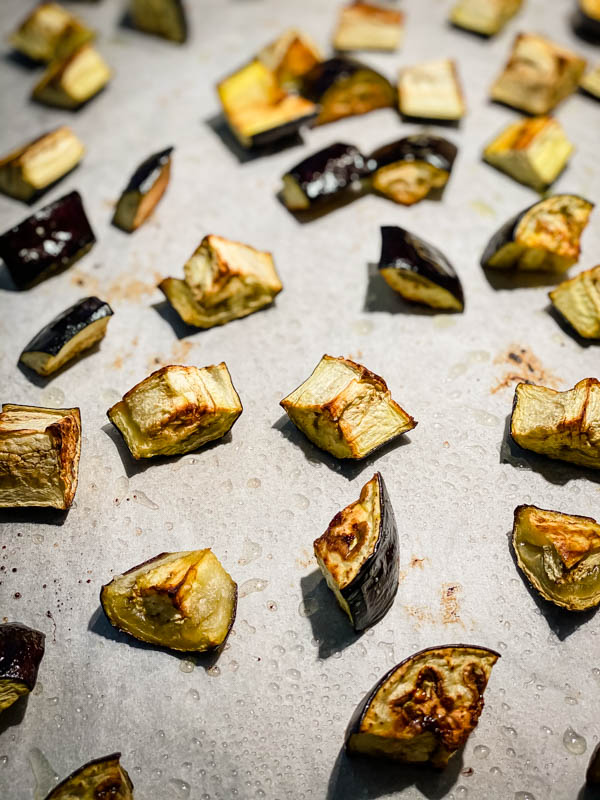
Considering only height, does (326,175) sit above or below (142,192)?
above

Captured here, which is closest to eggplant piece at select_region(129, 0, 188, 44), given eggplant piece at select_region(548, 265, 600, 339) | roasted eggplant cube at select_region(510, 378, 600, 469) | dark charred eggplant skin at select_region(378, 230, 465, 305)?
dark charred eggplant skin at select_region(378, 230, 465, 305)

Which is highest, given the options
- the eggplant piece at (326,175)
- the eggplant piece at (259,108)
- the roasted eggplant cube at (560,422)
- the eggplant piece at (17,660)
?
the eggplant piece at (259,108)

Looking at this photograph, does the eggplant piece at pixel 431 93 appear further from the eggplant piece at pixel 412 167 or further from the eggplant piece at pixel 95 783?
the eggplant piece at pixel 95 783

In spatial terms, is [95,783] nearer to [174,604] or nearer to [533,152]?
[174,604]

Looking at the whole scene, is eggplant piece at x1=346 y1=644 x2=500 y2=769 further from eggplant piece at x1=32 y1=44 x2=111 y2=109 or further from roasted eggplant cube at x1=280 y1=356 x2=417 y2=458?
eggplant piece at x1=32 y1=44 x2=111 y2=109

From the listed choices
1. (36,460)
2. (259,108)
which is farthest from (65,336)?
(259,108)

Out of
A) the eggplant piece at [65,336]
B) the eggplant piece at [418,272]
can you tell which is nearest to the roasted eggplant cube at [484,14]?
the eggplant piece at [418,272]
